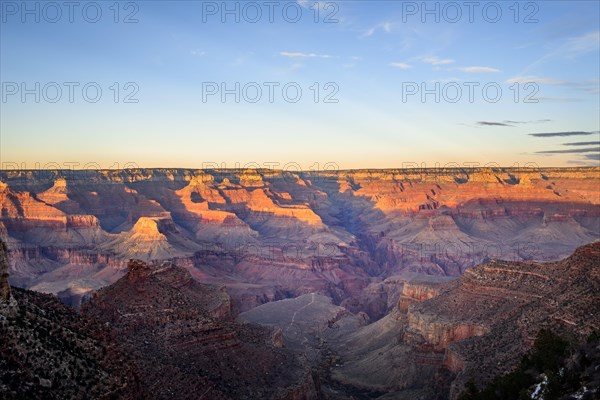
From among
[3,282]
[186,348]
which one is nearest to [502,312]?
[186,348]

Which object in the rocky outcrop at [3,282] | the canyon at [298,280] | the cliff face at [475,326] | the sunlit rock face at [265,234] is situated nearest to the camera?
the rocky outcrop at [3,282]

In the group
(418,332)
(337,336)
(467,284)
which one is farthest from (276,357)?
(337,336)

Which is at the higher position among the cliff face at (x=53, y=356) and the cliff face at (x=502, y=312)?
the cliff face at (x=53, y=356)

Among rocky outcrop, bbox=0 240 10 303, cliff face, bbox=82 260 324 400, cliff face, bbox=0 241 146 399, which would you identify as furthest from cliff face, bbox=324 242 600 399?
rocky outcrop, bbox=0 240 10 303

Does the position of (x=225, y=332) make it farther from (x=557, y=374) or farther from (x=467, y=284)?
(x=467, y=284)

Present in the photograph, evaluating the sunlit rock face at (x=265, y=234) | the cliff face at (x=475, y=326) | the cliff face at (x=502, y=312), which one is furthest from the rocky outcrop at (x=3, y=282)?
the sunlit rock face at (x=265, y=234)

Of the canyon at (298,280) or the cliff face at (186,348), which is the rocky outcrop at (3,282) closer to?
the canyon at (298,280)

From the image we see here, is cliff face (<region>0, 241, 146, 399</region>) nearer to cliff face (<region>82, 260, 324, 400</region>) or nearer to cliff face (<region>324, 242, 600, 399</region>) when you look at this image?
cliff face (<region>82, 260, 324, 400</region>)
